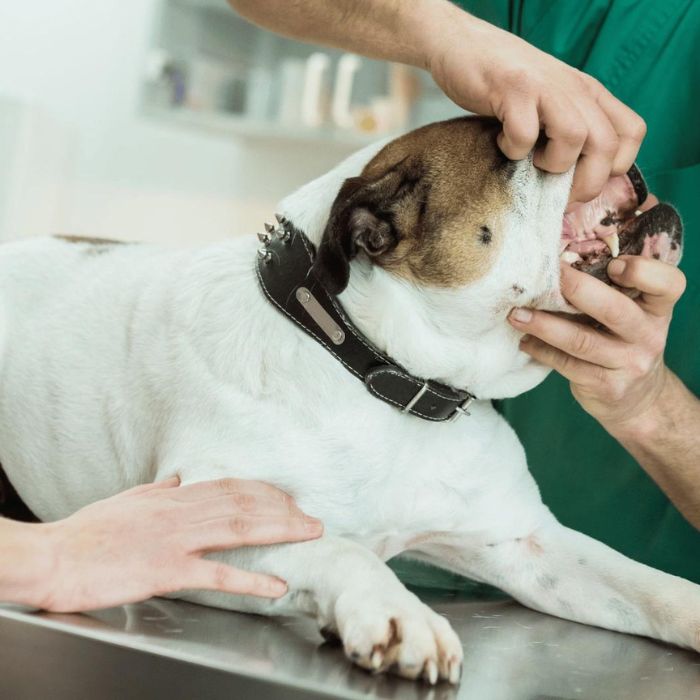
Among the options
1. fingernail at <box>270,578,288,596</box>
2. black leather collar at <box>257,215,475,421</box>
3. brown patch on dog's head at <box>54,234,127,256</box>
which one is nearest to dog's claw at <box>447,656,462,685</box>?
fingernail at <box>270,578,288,596</box>

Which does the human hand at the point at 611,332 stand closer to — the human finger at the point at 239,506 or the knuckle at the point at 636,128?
the knuckle at the point at 636,128

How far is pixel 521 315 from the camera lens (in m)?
1.42

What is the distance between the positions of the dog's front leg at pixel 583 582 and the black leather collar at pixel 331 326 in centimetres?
28

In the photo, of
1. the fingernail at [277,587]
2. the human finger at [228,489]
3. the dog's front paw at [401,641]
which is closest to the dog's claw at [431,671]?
the dog's front paw at [401,641]

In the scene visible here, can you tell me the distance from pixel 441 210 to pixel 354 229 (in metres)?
0.13

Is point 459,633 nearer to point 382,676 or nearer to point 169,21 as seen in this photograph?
point 382,676

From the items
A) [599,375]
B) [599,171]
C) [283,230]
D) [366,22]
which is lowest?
[599,375]

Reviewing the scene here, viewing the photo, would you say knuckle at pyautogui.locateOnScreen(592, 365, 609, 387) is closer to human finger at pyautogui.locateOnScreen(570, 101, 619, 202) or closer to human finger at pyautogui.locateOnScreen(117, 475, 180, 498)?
human finger at pyautogui.locateOnScreen(570, 101, 619, 202)

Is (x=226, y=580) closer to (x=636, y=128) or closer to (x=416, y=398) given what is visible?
(x=416, y=398)

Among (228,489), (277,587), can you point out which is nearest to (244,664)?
(277,587)

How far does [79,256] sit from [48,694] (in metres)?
1.02

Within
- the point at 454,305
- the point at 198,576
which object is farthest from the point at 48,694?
the point at 454,305

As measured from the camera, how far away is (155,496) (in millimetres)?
1192

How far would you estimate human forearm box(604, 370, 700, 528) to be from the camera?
5.21 feet
